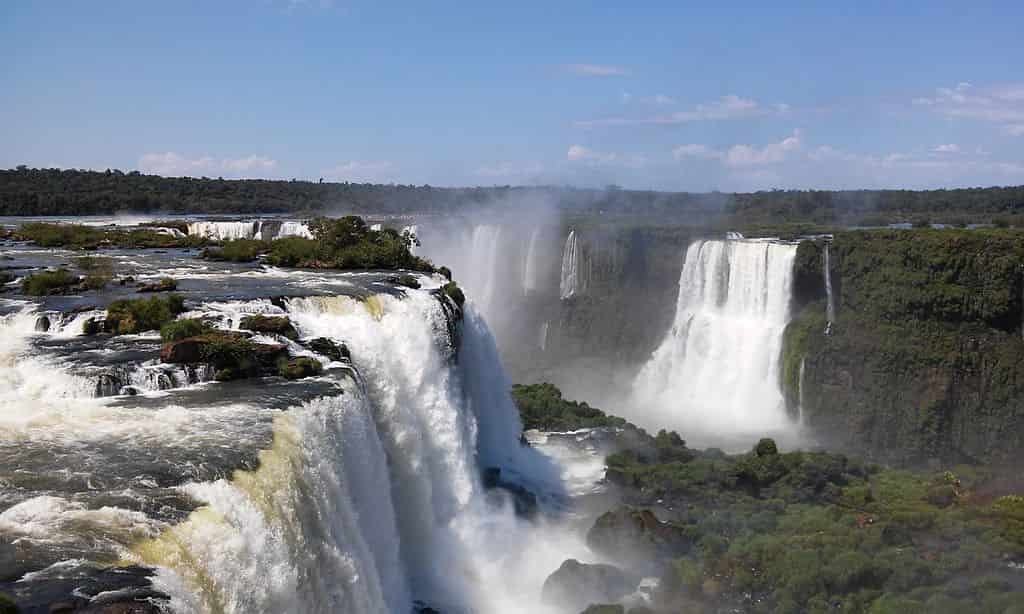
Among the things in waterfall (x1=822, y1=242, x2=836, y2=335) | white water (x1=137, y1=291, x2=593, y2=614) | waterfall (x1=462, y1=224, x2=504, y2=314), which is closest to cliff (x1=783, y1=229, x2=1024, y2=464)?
waterfall (x1=822, y1=242, x2=836, y2=335)

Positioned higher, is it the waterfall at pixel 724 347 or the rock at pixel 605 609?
the waterfall at pixel 724 347

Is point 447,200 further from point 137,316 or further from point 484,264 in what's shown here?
point 137,316

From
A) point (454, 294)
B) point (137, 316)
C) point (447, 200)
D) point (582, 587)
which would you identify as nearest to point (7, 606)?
point (137, 316)

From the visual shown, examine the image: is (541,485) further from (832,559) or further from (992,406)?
(992,406)

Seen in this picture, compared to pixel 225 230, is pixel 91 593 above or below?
below

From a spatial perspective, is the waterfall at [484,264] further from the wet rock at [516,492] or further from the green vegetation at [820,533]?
the wet rock at [516,492]

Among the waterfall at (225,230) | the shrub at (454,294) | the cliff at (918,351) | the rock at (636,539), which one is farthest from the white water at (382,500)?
the waterfall at (225,230)
